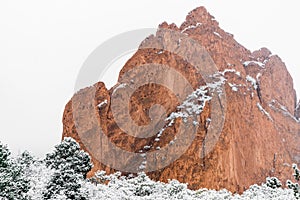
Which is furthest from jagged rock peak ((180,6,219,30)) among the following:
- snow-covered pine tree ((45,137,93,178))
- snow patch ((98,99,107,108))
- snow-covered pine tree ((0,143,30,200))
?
snow-covered pine tree ((0,143,30,200))

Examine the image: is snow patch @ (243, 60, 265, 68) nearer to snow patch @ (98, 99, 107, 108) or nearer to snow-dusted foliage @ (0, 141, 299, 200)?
snow patch @ (98, 99, 107, 108)

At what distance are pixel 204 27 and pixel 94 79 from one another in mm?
17476

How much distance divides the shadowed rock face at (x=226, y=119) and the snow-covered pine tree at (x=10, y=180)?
74.9 ft

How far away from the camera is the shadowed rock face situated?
140 ft

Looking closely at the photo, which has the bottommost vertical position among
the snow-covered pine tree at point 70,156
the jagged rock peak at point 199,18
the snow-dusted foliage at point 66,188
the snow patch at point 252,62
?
the snow-dusted foliage at point 66,188

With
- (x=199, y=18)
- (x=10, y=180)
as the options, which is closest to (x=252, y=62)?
(x=199, y=18)

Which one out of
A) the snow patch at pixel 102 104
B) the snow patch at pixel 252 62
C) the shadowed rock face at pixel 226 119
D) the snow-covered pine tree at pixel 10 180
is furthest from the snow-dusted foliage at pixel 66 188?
the snow patch at pixel 252 62

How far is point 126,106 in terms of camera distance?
50.8 metres

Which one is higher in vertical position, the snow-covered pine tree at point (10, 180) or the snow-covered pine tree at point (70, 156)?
the snow-covered pine tree at point (70, 156)

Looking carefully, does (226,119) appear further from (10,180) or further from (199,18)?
(10,180)

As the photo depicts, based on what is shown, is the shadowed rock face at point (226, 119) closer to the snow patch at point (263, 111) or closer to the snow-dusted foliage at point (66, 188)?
the snow patch at point (263, 111)

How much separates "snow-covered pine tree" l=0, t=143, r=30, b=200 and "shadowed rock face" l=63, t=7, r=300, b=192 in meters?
22.8

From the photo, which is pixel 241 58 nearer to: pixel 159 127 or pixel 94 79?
pixel 159 127

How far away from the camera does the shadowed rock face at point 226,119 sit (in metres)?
42.8
